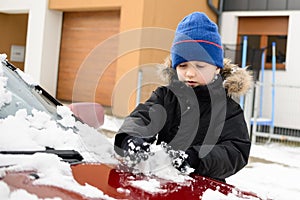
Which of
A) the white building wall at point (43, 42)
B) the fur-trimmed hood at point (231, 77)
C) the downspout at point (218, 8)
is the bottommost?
the fur-trimmed hood at point (231, 77)

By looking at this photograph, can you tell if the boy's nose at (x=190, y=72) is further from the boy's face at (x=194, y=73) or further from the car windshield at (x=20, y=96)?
the car windshield at (x=20, y=96)

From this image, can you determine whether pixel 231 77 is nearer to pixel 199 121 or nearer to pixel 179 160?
pixel 199 121

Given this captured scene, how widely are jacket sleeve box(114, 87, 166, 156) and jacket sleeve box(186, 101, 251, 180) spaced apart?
0.23 meters

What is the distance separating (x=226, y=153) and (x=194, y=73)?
44 cm

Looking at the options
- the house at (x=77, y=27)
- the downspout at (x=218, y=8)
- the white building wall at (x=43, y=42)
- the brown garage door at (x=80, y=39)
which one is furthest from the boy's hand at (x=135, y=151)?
the white building wall at (x=43, y=42)

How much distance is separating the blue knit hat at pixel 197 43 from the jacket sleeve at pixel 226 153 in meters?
0.33

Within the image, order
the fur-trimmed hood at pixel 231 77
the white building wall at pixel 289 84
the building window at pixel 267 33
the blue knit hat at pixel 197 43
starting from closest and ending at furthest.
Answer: the blue knit hat at pixel 197 43
the fur-trimmed hood at pixel 231 77
the white building wall at pixel 289 84
the building window at pixel 267 33

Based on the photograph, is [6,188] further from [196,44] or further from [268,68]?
[268,68]

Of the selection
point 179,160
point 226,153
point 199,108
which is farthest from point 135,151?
point 199,108

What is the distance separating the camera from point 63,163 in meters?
1.71

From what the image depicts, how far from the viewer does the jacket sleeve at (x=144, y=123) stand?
2135mm

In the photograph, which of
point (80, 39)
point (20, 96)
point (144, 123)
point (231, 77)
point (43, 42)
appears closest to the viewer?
point (20, 96)

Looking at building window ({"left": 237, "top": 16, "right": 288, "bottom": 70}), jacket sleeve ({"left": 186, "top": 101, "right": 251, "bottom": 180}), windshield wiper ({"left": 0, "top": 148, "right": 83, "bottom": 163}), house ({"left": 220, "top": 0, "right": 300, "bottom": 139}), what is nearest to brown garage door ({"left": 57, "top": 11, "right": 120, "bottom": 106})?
house ({"left": 220, "top": 0, "right": 300, "bottom": 139})

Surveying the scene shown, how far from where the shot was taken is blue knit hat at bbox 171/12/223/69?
97.0 inches
